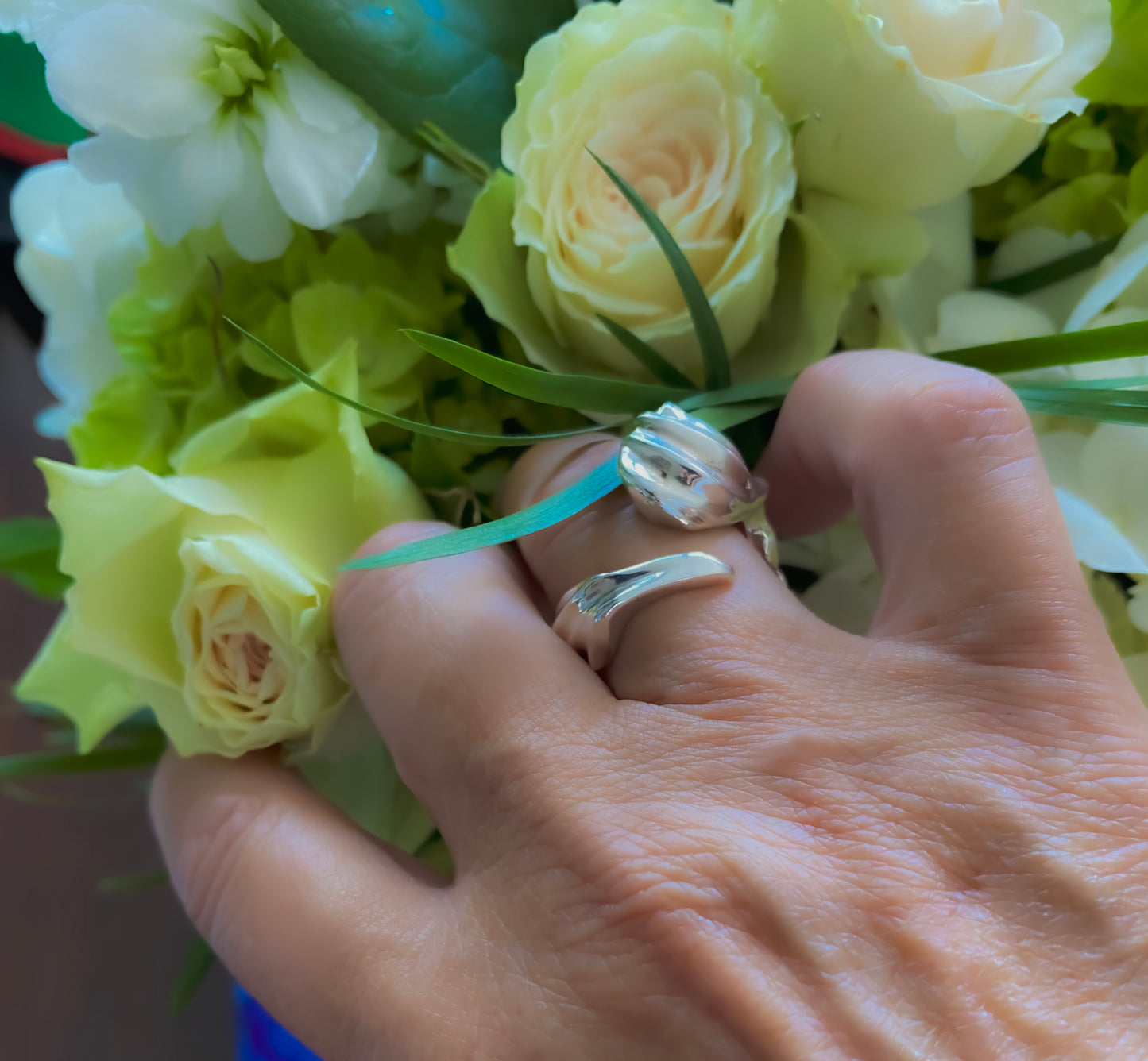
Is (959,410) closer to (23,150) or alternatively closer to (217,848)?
(217,848)

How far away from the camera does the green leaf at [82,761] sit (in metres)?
0.57

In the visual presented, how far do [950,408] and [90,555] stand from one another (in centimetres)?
37

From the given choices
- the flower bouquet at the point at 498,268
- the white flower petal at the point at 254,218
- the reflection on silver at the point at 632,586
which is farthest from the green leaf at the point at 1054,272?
the white flower petal at the point at 254,218

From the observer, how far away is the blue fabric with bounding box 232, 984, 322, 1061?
68cm

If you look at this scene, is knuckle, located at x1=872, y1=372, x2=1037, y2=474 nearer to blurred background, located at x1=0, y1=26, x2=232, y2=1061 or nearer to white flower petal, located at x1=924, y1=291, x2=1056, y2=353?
white flower petal, located at x1=924, y1=291, x2=1056, y2=353

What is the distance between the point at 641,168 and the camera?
0.44 meters

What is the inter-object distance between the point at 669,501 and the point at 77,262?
1.21ft

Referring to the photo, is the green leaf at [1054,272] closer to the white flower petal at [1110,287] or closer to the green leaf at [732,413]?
the white flower petal at [1110,287]

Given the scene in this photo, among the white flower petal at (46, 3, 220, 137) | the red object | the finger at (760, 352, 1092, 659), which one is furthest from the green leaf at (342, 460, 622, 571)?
the red object

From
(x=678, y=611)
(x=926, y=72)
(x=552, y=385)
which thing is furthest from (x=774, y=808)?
(x=926, y=72)

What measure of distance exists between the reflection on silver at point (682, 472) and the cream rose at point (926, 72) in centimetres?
15

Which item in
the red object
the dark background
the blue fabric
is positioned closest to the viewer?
the blue fabric

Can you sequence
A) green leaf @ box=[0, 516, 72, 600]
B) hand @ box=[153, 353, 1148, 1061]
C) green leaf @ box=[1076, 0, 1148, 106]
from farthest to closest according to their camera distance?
green leaf @ box=[0, 516, 72, 600]
green leaf @ box=[1076, 0, 1148, 106]
hand @ box=[153, 353, 1148, 1061]

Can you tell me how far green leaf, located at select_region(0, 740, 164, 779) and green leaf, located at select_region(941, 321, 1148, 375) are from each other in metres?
0.50
